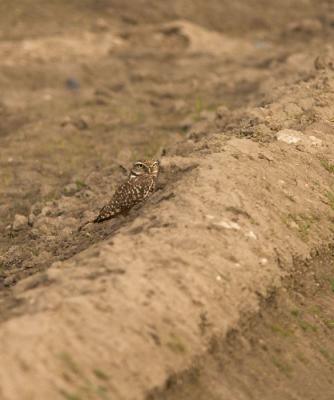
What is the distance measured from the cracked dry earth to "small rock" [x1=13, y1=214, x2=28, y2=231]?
2 centimetres

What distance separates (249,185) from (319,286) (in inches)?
37.3

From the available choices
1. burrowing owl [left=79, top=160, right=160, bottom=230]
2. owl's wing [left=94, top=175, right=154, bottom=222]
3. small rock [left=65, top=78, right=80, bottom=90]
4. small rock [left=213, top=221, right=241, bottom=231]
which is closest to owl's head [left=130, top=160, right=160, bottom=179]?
burrowing owl [left=79, top=160, right=160, bottom=230]

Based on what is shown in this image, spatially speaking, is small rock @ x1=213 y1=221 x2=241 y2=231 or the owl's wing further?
the owl's wing

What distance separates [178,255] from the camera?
5.46 m

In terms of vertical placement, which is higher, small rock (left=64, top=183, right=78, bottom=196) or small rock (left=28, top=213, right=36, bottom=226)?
small rock (left=28, top=213, right=36, bottom=226)

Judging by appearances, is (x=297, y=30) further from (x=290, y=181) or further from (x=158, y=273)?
(x=158, y=273)

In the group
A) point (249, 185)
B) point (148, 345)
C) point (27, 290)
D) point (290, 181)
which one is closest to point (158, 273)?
point (148, 345)

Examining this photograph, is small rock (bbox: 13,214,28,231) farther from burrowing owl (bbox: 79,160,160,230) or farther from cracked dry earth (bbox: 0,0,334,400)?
burrowing owl (bbox: 79,160,160,230)

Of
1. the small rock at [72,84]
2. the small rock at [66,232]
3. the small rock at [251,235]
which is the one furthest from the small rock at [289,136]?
the small rock at [72,84]

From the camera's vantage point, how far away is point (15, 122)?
12.0 meters

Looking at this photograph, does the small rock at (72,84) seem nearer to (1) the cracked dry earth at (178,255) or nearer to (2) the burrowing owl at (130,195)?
(1) the cracked dry earth at (178,255)

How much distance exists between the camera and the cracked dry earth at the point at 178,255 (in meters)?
4.78

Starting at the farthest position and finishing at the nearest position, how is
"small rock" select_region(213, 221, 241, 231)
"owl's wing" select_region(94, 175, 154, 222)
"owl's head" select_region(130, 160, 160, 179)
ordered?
"owl's head" select_region(130, 160, 160, 179) < "owl's wing" select_region(94, 175, 154, 222) < "small rock" select_region(213, 221, 241, 231)

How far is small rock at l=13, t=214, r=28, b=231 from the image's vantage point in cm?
810
